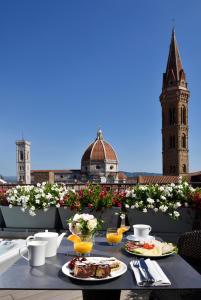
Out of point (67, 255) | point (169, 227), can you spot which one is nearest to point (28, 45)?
point (169, 227)

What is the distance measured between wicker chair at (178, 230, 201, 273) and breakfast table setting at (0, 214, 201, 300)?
1.77 feet

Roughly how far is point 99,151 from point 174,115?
26.0m

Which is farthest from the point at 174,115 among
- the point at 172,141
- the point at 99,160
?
the point at 99,160

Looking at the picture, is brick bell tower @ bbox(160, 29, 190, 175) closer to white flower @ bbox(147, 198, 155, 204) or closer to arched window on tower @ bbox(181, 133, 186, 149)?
arched window on tower @ bbox(181, 133, 186, 149)

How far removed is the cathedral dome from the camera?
3108 inches

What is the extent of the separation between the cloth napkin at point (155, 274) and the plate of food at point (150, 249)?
6.6 inches

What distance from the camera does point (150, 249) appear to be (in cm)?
205

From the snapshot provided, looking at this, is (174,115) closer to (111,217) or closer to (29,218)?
(111,217)

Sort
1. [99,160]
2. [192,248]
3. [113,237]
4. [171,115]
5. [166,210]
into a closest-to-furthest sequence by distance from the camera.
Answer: [113,237], [192,248], [166,210], [171,115], [99,160]

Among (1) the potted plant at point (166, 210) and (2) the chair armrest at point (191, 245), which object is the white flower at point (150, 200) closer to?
(1) the potted plant at point (166, 210)

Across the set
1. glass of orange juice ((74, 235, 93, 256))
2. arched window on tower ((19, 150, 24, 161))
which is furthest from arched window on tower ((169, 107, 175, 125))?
glass of orange juice ((74, 235, 93, 256))

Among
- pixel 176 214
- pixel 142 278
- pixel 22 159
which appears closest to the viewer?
pixel 142 278

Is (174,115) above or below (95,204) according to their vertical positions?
above

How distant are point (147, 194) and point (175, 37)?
6537 centimetres
